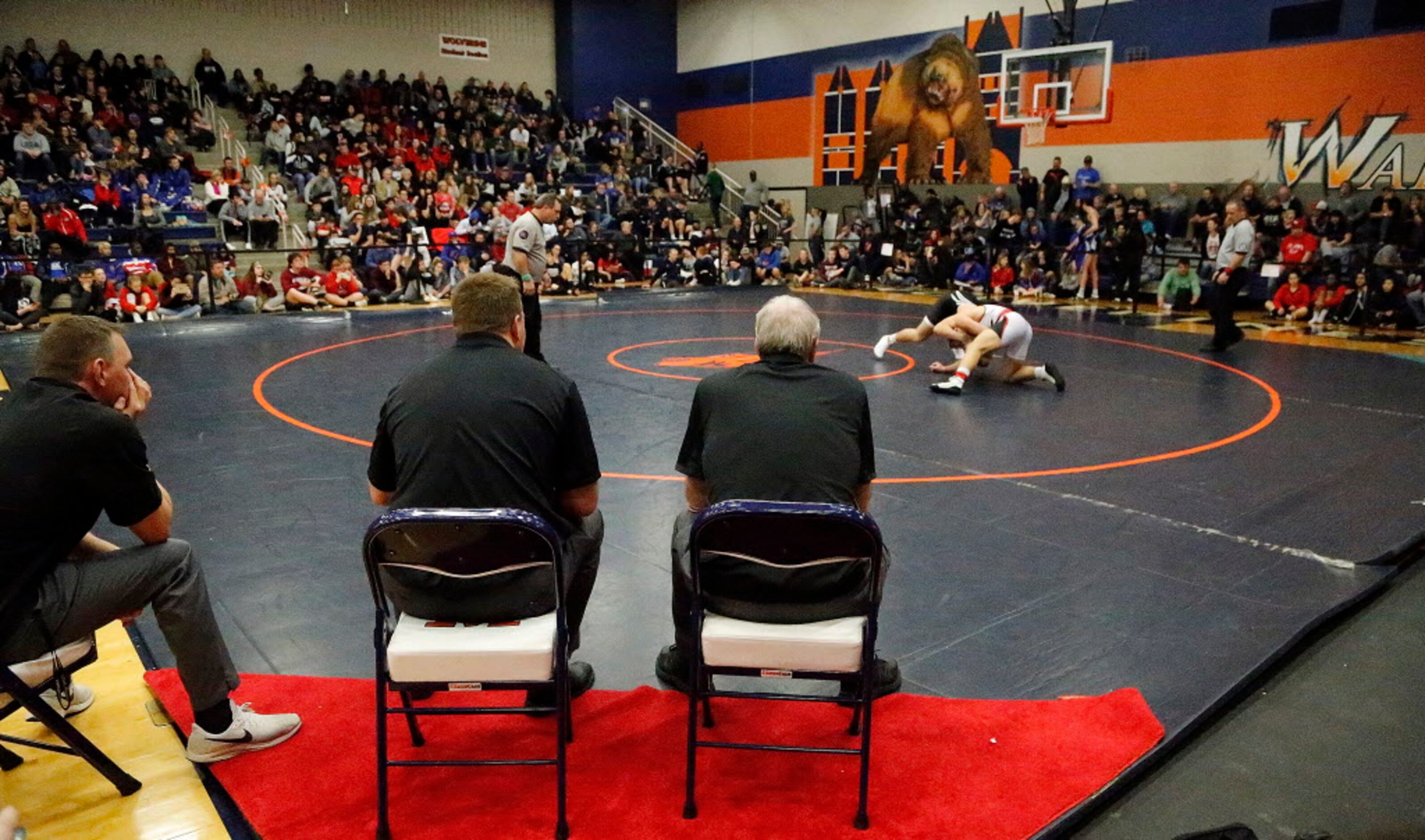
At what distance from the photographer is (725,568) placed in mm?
2520

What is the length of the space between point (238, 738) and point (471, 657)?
0.92 meters

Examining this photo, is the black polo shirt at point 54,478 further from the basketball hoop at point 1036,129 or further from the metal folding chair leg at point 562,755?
the basketball hoop at point 1036,129

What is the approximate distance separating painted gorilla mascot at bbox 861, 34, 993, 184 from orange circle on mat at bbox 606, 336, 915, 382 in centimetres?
1013

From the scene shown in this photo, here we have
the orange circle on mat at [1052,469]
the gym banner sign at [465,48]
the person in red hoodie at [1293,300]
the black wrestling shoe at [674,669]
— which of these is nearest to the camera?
the black wrestling shoe at [674,669]

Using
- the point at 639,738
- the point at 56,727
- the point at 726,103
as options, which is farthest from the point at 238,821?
the point at 726,103

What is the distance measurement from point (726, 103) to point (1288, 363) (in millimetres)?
18254

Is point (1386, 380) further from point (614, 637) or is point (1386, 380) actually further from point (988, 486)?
point (614, 637)

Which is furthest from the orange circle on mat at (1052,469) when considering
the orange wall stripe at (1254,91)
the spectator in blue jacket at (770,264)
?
the spectator in blue jacket at (770,264)

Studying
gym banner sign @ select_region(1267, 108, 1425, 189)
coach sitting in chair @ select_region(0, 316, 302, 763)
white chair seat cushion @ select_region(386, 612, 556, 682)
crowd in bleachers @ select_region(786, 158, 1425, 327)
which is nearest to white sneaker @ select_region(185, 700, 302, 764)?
coach sitting in chair @ select_region(0, 316, 302, 763)

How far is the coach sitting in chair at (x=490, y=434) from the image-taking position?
258 cm

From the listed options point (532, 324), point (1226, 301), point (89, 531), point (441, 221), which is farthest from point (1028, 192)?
point (89, 531)

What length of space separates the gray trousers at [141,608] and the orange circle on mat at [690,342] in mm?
5067

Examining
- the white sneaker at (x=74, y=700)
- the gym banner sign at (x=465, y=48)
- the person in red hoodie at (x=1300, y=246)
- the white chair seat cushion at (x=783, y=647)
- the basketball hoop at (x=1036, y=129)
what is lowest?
the white sneaker at (x=74, y=700)

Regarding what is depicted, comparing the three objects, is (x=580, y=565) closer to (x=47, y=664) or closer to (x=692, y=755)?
(x=692, y=755)
